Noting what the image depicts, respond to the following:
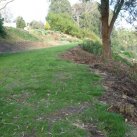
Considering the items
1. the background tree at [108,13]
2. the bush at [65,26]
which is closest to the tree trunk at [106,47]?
the background tree at [108,13]

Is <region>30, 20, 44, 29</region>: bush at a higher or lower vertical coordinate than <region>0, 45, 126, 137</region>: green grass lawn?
lower

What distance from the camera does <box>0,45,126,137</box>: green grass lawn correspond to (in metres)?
7.22

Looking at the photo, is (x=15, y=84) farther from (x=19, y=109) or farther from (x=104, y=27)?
(x=104, y=27)

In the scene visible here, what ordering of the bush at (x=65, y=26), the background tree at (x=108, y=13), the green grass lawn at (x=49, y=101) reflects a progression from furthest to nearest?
the bush at (x=65, y=26) → the background tree at (x=108, y=13) → the green grass lawn at (x=49, y=101)

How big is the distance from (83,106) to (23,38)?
83.8 feet

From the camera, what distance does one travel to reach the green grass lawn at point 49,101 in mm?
7223

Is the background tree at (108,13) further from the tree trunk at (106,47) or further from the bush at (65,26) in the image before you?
the bush at (65,26)

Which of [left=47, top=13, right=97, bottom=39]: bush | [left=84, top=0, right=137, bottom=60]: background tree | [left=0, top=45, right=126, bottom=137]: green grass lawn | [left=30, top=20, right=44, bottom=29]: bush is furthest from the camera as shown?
[left=30, top=20, right=44, bottom=29]: bush

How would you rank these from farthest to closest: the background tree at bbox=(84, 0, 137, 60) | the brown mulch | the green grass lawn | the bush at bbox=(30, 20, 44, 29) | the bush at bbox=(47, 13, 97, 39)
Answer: the bush at bbox=(30, 20, 44, 29) < the bush at bbox=(47, 13, 97, 39) < the background tree at bbox=(84, 0, 137, 60) < the brown mulch < the green grass lawn

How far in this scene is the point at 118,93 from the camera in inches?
407

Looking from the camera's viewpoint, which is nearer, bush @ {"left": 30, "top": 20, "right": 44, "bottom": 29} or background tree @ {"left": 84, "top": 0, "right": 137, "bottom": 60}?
background tree @ {"left": 84, "top": 0, "right": 137, "bottom": 60}

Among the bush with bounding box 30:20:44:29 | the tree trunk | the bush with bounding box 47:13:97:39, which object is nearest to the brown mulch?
the tree trunk

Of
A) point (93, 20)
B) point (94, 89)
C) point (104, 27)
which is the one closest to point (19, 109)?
point (94, 89)

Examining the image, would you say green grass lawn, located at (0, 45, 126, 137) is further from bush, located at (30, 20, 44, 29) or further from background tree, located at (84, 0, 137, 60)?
bush, located at (30, 20, 44, 29)
